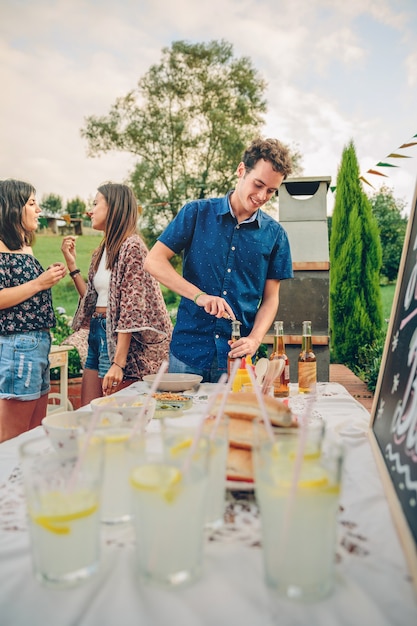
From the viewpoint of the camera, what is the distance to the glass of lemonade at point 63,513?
0.62m

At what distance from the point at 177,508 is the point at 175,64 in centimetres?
1602

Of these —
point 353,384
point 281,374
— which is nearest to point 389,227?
point 353,384

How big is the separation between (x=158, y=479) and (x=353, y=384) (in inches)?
182

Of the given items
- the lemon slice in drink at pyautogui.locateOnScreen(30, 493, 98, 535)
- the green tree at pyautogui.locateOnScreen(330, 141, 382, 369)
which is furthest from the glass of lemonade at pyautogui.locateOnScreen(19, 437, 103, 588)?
the green tree at pyautogui.locateOnScreen(330, 141, 382, 369)

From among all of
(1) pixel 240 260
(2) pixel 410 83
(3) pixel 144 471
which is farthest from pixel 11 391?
(2) pixel 410 83

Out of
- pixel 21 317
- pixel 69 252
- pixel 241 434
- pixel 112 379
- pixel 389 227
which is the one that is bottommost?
pixel 112 379

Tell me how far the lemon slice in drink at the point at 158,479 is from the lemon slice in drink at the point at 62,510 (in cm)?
7

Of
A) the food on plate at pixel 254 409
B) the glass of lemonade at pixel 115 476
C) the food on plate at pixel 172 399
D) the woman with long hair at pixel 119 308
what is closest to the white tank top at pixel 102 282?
the woman with long hair at pixel 119 308

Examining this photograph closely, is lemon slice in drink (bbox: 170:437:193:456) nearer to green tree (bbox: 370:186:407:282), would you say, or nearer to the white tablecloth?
the white tablecloth

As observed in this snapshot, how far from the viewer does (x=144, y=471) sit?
26.2 inches

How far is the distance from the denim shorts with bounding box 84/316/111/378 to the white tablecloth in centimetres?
166

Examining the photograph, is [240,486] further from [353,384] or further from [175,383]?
[353,384]

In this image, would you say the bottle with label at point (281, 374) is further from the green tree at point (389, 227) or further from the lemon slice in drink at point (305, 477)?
the green tree at point (389, 227)

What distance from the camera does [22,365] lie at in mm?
2361
